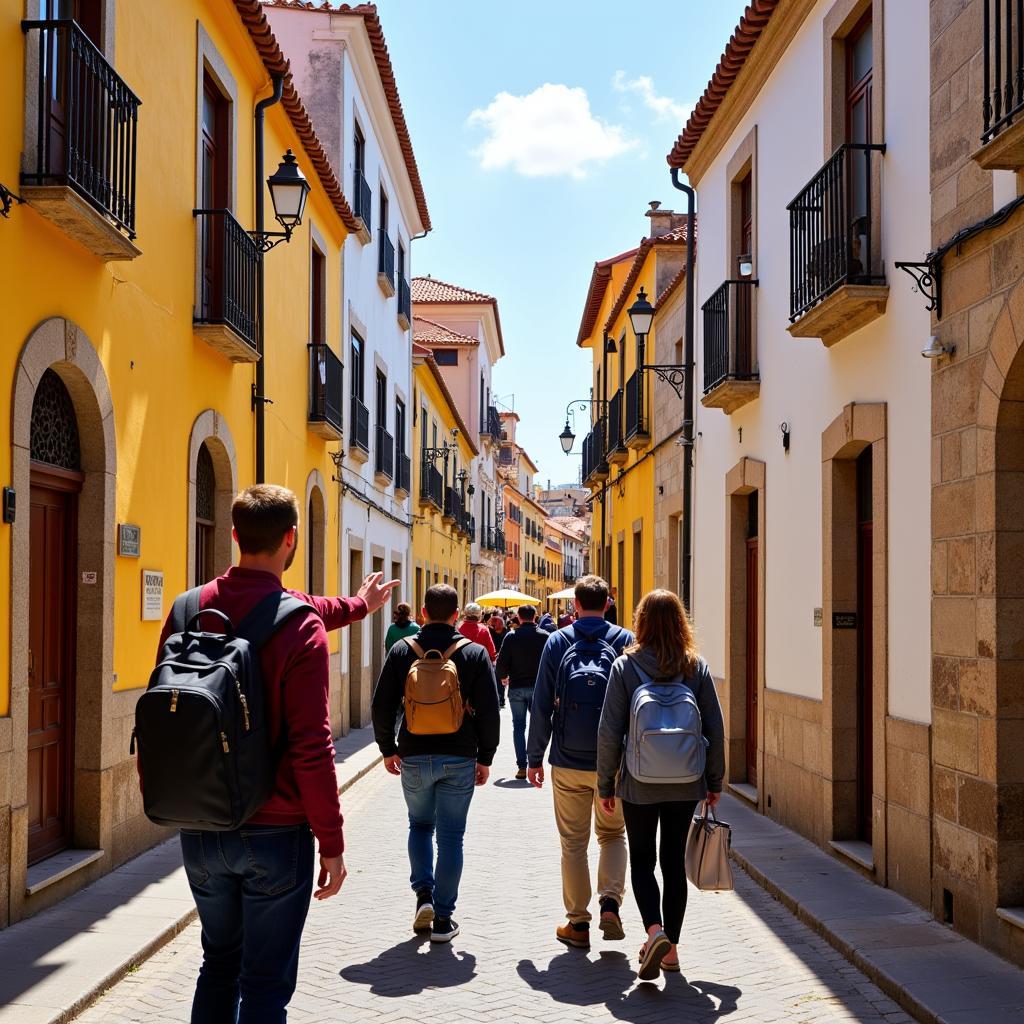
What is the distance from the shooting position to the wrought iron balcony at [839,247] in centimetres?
813

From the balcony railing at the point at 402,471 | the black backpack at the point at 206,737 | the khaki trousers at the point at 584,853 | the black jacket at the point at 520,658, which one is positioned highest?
the balcony railing at the point at 402,471

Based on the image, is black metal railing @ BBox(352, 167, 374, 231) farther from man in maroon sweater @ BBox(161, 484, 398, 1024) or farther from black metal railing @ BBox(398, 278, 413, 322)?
man in maroon sweater @ BBox(161, 484, 398, 1024)

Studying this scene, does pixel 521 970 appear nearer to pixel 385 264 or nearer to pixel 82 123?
pixel 82 123

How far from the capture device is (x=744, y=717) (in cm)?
1241

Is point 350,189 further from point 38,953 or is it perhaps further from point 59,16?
point 38,953

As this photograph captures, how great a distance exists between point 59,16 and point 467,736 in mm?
4808

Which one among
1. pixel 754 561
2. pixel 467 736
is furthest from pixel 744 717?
pixel 467 736

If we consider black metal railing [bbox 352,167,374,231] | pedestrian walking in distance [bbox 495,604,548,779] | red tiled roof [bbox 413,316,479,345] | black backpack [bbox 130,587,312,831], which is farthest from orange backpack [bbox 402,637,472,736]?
red tiled roof [bbox 413,316,479,345]

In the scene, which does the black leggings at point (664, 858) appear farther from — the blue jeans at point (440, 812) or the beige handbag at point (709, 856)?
the blue jeans at point (440, 812)

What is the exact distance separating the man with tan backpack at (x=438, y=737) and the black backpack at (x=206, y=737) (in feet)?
9.42

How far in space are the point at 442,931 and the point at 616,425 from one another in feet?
51.0

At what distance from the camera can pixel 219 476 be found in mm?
11297

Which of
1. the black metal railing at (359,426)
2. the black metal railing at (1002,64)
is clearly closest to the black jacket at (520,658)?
the black metal railing at (359,426)

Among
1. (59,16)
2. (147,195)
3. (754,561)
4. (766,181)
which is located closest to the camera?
(59,16)
